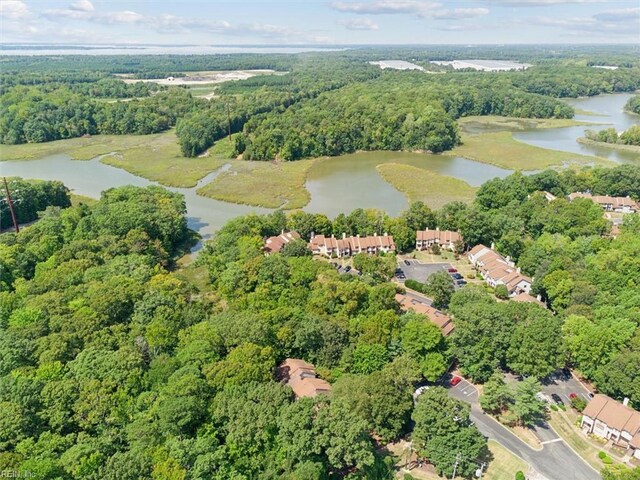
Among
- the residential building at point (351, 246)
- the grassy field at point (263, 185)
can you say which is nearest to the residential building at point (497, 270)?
the residential building at point (351, 246)

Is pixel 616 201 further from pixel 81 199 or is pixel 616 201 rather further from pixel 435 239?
pixel 81 199

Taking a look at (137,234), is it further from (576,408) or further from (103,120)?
(103,120)

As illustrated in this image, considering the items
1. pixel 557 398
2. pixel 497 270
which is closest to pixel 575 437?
pixel 557 398

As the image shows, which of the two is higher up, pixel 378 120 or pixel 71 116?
pixel 378 120

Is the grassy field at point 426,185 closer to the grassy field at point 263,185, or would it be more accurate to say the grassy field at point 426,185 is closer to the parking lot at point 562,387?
the grassy field at point 263,185

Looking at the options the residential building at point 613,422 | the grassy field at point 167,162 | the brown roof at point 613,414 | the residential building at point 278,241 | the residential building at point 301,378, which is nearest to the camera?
the residential building at point 613,422

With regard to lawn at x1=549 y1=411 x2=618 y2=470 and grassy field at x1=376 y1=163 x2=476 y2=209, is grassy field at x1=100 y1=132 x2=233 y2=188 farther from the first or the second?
lawn at x1=549 y1=411 x2=618 y2=470
